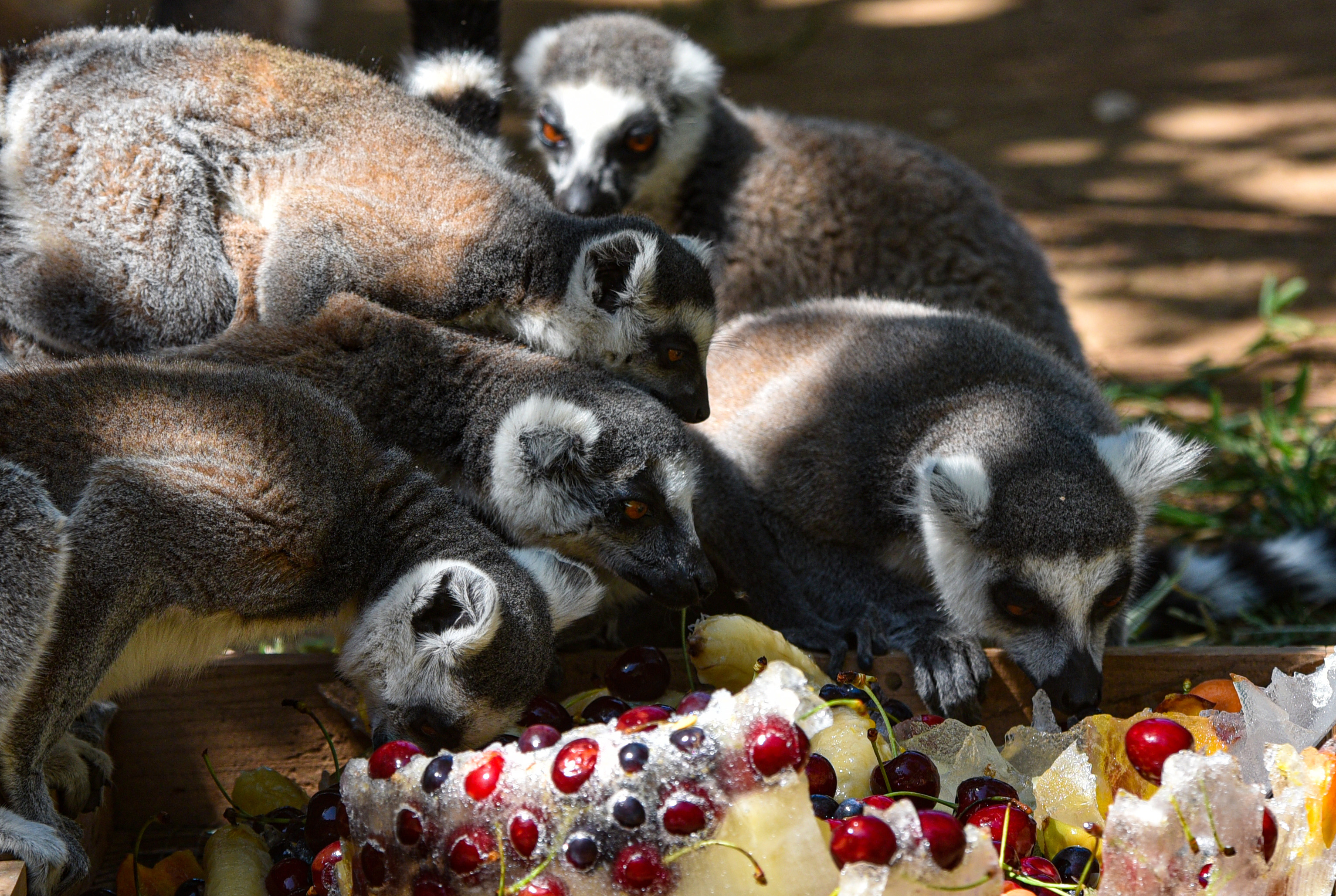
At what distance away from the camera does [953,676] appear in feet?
11.0

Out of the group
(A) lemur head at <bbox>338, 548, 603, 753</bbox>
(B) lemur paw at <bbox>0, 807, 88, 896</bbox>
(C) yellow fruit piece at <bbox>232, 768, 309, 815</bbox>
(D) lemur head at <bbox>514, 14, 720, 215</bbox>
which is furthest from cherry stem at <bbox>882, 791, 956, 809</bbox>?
(D) lemur head at <bbox>514, 14, 720, 215</bbox>

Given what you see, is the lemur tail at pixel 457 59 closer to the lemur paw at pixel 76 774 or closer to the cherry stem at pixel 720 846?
the lemur paw at pixel 76 774

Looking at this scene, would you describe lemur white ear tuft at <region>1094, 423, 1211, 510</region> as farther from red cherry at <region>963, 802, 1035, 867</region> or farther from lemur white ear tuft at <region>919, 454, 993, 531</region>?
red cherry at <region>963, 802, 1035, 867</region>

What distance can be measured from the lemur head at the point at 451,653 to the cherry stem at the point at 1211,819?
54.4 inches

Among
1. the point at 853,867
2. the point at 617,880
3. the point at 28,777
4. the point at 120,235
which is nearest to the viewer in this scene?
the point at 853,867

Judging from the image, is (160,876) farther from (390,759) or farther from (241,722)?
(390,759)

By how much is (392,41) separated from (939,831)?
33.0 feet

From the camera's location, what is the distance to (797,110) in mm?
10039

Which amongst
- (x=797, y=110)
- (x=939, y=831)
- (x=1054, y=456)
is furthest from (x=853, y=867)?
(x=797, y=110)

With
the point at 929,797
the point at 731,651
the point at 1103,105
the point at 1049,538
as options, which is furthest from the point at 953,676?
the point at 1103,105

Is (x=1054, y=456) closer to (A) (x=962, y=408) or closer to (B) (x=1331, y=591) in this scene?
(A) (x=962, y=408)

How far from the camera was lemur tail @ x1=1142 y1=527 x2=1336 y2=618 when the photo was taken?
4.59 meters

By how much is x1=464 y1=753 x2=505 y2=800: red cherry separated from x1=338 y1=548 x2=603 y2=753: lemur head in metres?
0.53

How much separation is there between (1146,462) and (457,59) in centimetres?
289
